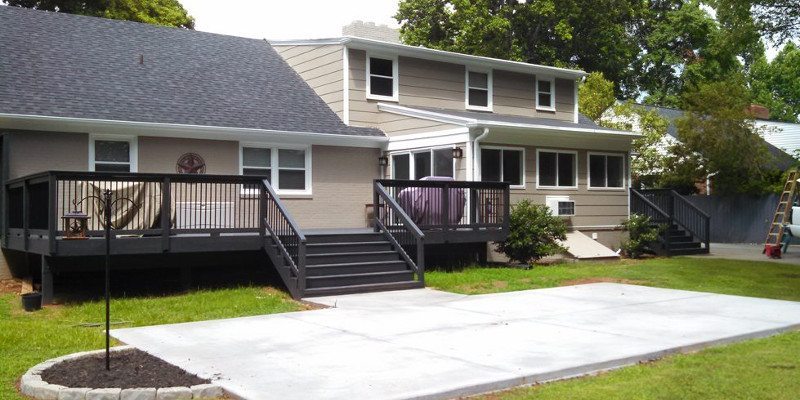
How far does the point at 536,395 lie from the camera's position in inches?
241

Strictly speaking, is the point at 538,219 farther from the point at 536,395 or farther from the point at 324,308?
the point at 536,395

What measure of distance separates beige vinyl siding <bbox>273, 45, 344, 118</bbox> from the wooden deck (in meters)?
4.61

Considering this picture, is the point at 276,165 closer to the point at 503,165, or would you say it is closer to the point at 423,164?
the point at 423,164

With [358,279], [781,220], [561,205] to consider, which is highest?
[561,205]

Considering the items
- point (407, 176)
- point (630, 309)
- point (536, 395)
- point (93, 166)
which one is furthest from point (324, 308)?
point (407, 176)

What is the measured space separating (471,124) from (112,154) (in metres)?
7.19

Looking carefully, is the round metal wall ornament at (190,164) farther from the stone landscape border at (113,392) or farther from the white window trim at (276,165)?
the stone landscape border at (113,392)

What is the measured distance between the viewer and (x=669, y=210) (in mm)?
21469

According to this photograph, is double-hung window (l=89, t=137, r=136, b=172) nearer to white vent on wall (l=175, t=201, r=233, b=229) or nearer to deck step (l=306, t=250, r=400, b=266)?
white vent on wall (l=175, t=201, r=233, b=229)

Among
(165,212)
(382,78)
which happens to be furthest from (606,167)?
(165,212)

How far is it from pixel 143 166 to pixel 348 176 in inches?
183

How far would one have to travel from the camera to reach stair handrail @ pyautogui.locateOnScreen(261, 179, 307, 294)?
11719 millimetres

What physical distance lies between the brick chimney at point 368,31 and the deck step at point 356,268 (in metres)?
13.9

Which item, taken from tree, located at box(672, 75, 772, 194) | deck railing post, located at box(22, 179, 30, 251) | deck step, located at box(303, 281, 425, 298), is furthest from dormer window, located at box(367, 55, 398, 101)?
tree, located at box(672, 75, 772, 194)
